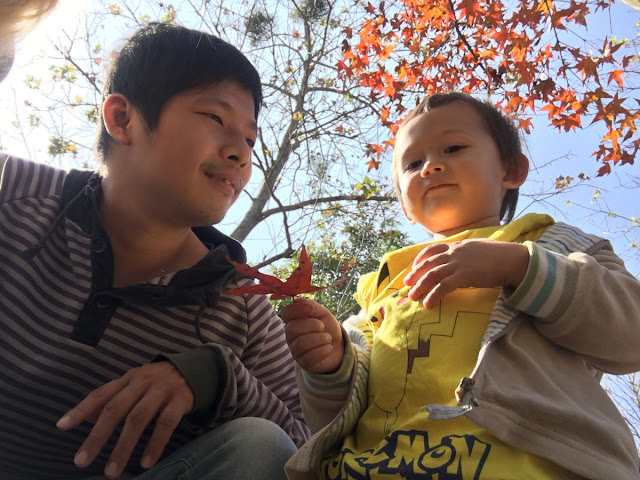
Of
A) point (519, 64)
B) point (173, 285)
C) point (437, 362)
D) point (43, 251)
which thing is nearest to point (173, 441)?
point (173, 285)

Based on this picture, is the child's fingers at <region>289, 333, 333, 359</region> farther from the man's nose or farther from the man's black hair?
the man's black hair

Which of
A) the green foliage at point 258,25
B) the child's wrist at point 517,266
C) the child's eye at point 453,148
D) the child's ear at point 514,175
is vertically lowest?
the child's wrist at point 517,266

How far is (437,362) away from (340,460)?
354mm

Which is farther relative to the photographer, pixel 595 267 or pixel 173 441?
pixel 173 441

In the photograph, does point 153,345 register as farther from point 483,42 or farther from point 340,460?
point 483,42

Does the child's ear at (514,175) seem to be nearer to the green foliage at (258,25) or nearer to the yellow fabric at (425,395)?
the yellow fabric at (425,395)

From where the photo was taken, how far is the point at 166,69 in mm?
1744

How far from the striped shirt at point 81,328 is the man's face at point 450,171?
2.31 ft

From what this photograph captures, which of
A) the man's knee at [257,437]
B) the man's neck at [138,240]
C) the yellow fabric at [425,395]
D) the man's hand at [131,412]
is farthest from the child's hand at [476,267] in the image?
the man's neck at [138,240]

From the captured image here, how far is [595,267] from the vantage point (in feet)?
3.82

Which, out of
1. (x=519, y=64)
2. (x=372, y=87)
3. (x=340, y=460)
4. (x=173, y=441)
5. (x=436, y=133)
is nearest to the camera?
(x=340, y=460)

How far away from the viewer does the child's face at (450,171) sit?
5.06 ft

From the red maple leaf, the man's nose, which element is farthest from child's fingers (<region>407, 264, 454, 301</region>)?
the man's nose

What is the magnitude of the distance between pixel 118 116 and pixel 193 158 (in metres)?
0.46
